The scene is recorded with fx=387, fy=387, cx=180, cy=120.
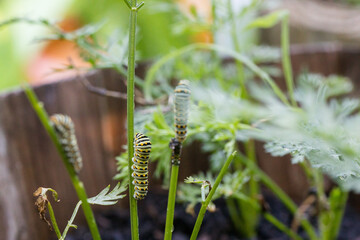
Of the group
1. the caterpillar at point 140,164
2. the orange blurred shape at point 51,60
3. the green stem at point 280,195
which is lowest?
the green stem at point 280,195

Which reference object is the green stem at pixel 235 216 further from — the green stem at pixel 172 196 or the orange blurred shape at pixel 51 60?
the orange blurred shape at pixel 51 60

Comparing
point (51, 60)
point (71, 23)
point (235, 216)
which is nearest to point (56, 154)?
point (235, 216)

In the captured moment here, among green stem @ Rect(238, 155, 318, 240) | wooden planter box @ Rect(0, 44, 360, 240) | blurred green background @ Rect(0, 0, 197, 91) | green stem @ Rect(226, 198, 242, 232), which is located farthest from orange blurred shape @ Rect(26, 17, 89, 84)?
green stem @ Rect(238, 155, 318, 240)

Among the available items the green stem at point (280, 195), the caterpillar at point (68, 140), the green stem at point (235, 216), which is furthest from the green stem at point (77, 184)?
the green stem at point (235, 216)

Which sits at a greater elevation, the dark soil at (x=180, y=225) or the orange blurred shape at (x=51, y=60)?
the orange blurred shape at (x=51, y=60)

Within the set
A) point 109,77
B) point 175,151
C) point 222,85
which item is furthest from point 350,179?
point 109,77

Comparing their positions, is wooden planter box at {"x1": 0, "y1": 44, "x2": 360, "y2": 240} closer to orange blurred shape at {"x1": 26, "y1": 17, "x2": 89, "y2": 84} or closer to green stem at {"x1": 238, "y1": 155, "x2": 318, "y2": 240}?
green stem at {"x1": 238, "y1": 155, "x2": 318, "y2": 240}
